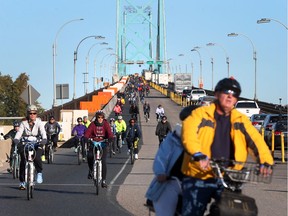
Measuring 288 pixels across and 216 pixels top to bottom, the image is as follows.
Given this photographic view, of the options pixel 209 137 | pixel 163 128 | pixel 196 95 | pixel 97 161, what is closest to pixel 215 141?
pixel 209 137

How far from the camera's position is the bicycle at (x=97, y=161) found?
15058 millimetres

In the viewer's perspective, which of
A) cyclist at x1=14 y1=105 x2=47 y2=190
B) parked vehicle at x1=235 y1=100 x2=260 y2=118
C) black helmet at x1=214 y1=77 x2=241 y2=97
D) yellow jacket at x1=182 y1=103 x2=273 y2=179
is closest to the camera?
yellow jacket at x1=182 y1=103 x2=273 y2=179

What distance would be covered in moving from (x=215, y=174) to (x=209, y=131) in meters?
0.33

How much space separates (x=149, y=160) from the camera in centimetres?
2689

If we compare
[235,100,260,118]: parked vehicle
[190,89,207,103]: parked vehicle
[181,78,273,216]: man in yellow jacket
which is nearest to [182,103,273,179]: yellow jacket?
[181,78,273,216]: man in yellow jacket

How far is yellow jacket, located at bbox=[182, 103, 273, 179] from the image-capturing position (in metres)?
5.75

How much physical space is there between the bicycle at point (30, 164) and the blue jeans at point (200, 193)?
329 inches

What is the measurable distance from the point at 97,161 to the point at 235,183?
9.85 metres

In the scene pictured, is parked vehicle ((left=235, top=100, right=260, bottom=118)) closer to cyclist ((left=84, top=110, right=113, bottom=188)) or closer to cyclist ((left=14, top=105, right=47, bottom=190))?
cyclist ((left=84, top=110, right=113, bottom=188))

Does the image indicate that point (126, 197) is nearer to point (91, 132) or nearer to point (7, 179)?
point (91, 132)

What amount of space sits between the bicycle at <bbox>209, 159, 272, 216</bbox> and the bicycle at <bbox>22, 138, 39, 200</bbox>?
27.9ft

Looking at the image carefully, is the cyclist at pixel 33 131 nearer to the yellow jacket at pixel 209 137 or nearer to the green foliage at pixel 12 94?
the yellow jacket at pixel 209 137

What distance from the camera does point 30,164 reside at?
14.1 meters

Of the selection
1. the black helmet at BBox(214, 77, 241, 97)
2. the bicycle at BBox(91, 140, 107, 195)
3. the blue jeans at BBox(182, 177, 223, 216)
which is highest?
the black helmet at BBox(214, 77, 241, 97)
